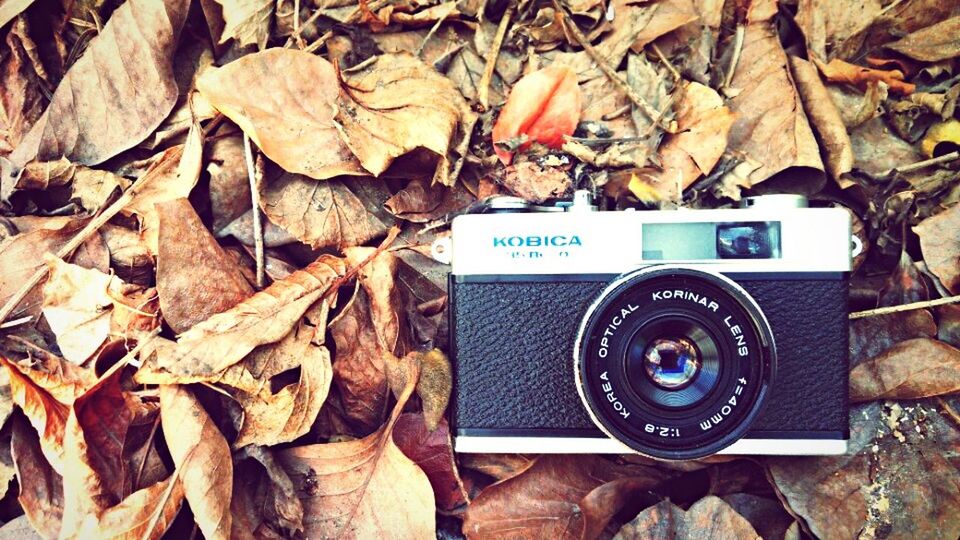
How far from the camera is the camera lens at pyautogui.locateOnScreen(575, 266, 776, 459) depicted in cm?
100

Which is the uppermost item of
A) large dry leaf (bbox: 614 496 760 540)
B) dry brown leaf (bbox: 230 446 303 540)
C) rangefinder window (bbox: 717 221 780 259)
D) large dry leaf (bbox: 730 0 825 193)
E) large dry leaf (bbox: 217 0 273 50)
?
large dry leaf (bbox: 217 0 273 50)

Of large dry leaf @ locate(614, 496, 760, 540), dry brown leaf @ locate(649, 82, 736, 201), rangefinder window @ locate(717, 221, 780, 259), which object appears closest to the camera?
rangefinder window @ locate(717, 221, 780, 259)

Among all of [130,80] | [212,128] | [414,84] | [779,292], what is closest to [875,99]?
[779,292]

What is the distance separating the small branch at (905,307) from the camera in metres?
1.17

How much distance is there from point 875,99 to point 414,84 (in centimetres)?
76

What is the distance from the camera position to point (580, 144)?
1.24m

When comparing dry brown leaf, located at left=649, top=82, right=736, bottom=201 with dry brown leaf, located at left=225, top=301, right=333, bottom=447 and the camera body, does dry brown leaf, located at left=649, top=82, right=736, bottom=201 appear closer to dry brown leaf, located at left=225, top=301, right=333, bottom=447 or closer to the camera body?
the camera body

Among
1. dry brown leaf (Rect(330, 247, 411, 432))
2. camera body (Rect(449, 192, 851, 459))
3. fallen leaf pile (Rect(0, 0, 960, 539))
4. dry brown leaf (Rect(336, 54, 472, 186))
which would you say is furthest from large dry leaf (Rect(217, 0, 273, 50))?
camera body (Rect(449, 192, 851, 459))

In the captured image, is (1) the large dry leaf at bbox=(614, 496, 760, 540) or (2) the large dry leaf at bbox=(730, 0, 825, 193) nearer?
(1) the large dry leaf at bbox=(614, 496, 760, 540)

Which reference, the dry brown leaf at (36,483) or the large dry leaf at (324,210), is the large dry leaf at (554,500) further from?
the dry brown leaf at (36,483)

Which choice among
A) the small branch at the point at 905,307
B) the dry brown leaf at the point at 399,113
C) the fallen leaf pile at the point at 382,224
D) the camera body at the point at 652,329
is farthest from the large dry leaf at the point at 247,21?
the small branch at the point at 905,307

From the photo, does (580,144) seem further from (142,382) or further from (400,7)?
(142,382)

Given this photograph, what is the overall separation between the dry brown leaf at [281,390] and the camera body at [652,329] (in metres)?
0.22

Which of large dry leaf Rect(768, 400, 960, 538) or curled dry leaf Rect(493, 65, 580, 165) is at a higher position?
curled dry leaf Rect(493, 65, 580, 165)
